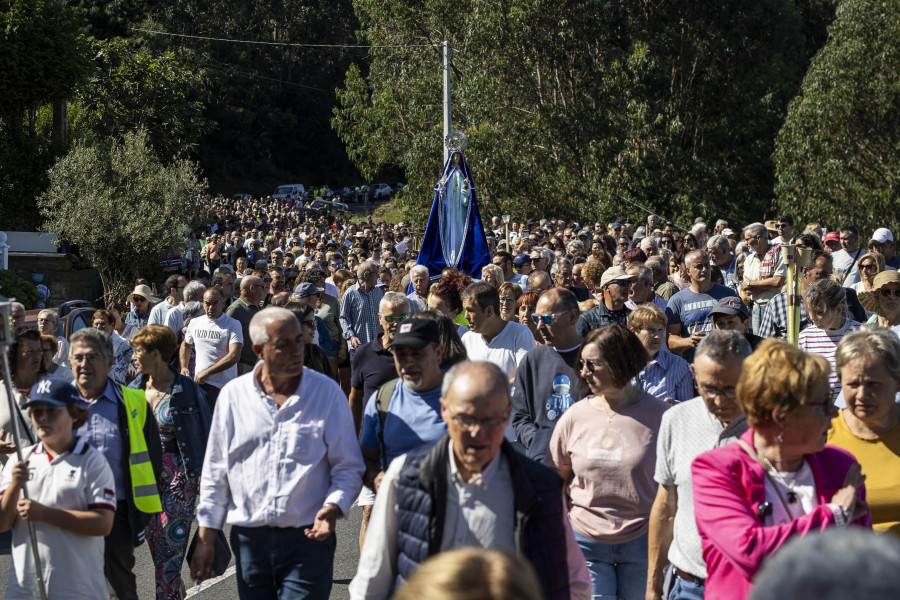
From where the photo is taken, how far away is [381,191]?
71062 millimetres

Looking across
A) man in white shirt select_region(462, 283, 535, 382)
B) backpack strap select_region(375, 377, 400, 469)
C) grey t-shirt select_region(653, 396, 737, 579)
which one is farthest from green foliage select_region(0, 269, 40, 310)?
grey t-shirt select_region(653, 396, 737, 579)

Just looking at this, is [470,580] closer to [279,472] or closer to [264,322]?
[279,472]

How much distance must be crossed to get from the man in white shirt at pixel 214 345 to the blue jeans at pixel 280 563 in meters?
4.36

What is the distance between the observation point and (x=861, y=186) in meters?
27.6

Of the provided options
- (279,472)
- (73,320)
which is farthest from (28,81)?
(279,472)

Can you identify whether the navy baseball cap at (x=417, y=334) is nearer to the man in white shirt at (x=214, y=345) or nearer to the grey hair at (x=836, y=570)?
the grey hair at (x=836, y=570)

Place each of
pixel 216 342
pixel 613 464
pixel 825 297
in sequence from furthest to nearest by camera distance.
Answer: pixel 216 342
pixel 825 297
pixel 613 464

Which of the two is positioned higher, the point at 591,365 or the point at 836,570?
the point at 836,570

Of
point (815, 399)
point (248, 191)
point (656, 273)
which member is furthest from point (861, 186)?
point (248, 191)

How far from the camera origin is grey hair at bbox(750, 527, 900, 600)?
1511 millimetres

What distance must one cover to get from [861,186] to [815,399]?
86.8ft

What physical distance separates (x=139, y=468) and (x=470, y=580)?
393 centimetres

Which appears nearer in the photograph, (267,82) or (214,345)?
(214,345)

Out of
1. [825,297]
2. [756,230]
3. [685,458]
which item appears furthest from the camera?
[756,230]
